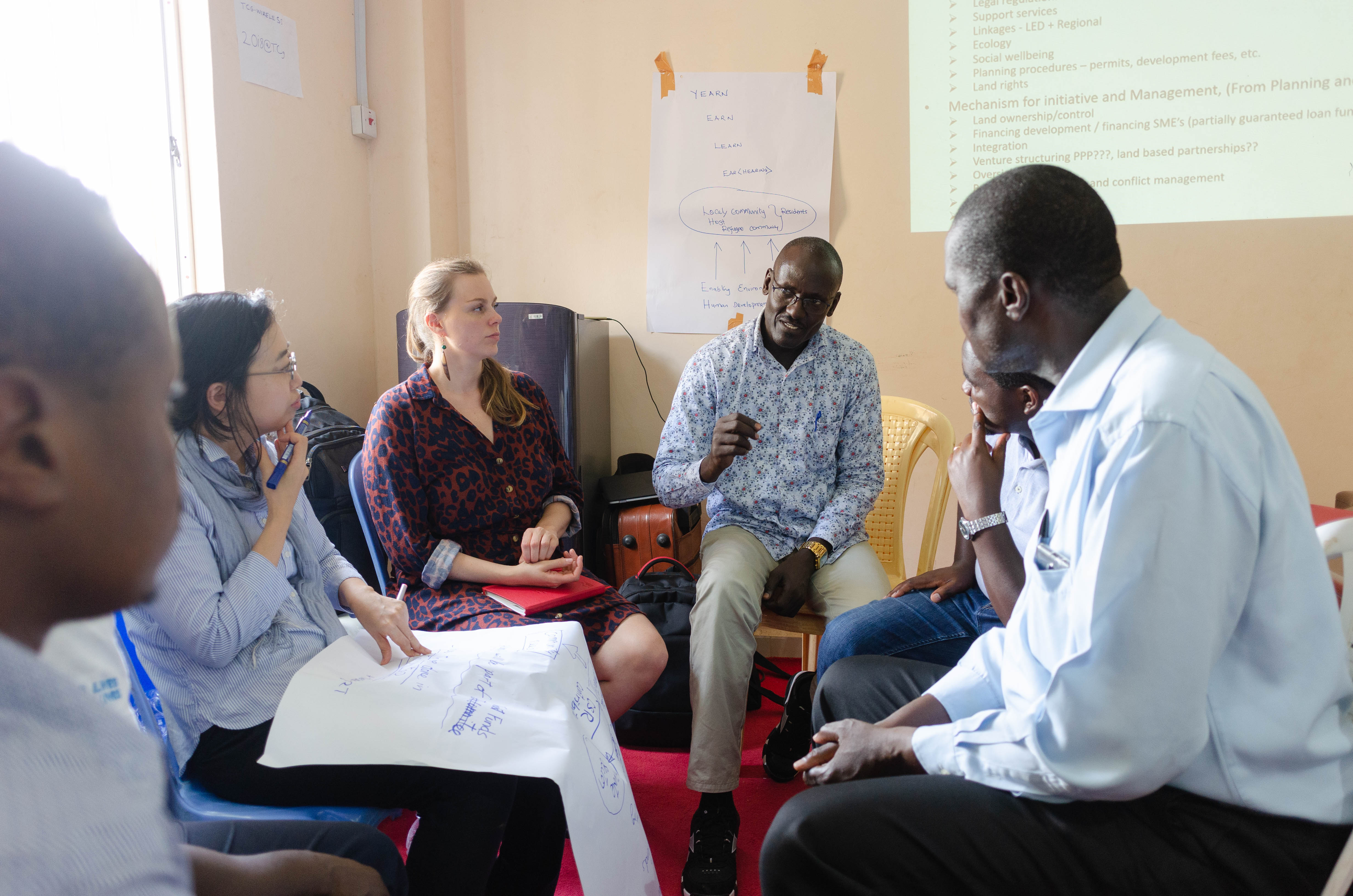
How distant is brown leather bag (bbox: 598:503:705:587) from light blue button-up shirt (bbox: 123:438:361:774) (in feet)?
4.45

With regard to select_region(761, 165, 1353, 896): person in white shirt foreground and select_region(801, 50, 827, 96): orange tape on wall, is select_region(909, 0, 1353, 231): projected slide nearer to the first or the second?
select_region(801, 50, 827, 96): orange tape on wall

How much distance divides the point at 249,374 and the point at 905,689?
115 centimetres

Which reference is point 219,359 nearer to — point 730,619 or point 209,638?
point 209,638

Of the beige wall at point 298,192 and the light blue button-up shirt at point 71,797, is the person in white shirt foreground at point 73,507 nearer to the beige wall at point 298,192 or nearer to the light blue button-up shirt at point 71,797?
the light blue button-up shirt at point 71,797

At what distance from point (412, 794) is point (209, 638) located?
35 centimetres

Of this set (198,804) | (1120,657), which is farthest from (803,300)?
(198,804)

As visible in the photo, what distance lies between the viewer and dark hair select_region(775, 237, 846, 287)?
6.32ft

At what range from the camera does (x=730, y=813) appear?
158cm

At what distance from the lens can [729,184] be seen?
2789 mm

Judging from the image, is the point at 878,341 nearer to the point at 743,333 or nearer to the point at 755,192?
the point at 755,192

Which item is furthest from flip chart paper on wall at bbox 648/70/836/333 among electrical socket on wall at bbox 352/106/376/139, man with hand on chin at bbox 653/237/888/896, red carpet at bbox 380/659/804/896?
red carpet at bbox 380/659/804/896

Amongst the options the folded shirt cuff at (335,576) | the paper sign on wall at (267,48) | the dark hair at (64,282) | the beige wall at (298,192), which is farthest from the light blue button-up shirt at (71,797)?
the paper sign on wall at (267,48)

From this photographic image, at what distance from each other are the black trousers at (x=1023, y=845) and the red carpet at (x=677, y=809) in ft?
1.95

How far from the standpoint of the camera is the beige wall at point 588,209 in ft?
8.20
